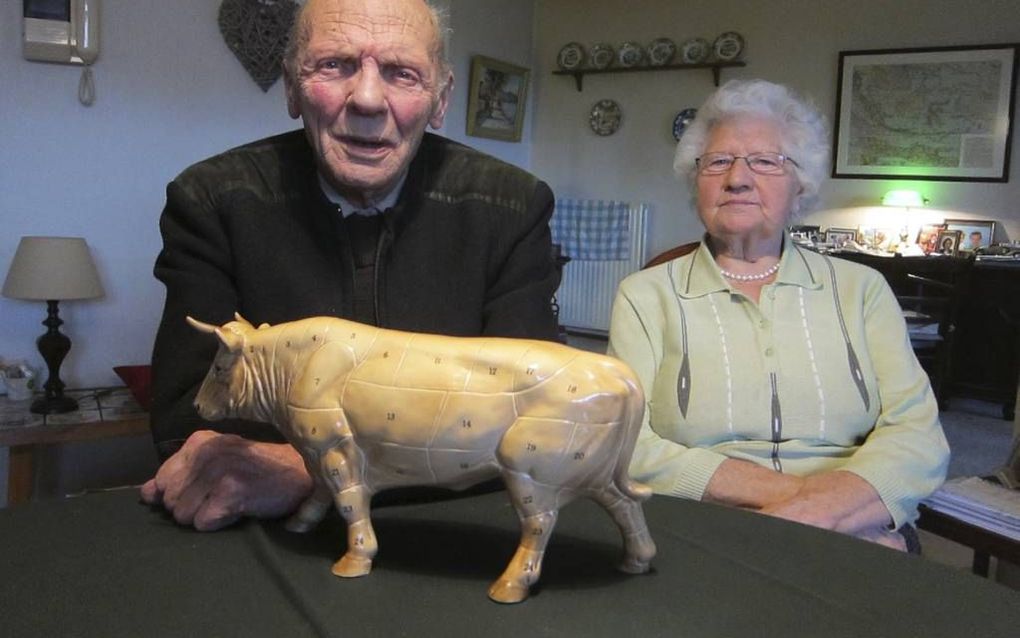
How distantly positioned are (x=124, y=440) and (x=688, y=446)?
2.48 meters

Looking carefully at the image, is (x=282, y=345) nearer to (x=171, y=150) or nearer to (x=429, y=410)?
(x=429, y=410)

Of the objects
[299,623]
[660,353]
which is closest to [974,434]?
[660,353]

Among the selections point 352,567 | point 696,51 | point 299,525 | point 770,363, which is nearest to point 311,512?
point 299,525

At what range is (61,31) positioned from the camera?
2941mm

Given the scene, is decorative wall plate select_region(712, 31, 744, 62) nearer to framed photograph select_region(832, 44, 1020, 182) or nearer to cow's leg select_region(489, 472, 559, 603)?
framed photograph select_region(832, 44, 1020, 182)

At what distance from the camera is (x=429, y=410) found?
2.48ft

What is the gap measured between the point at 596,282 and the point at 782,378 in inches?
194

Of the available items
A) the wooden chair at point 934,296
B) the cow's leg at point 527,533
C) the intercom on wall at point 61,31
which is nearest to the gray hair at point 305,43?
the cow's leg at point 527,533

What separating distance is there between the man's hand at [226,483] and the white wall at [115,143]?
2453mm

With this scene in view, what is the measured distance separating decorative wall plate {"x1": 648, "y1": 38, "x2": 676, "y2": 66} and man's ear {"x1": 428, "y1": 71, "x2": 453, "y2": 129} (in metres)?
5.16

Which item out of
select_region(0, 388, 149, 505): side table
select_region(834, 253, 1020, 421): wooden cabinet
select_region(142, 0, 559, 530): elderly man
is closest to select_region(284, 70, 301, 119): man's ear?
select_region(142, 0, 559, 530): elderly man

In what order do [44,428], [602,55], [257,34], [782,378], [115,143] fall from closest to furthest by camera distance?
[782,378] → [44,428] → [115,143] → [257,34] → [602,55]

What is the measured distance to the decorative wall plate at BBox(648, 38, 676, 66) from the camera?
19.8ft

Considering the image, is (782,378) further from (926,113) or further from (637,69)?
(637,69)
